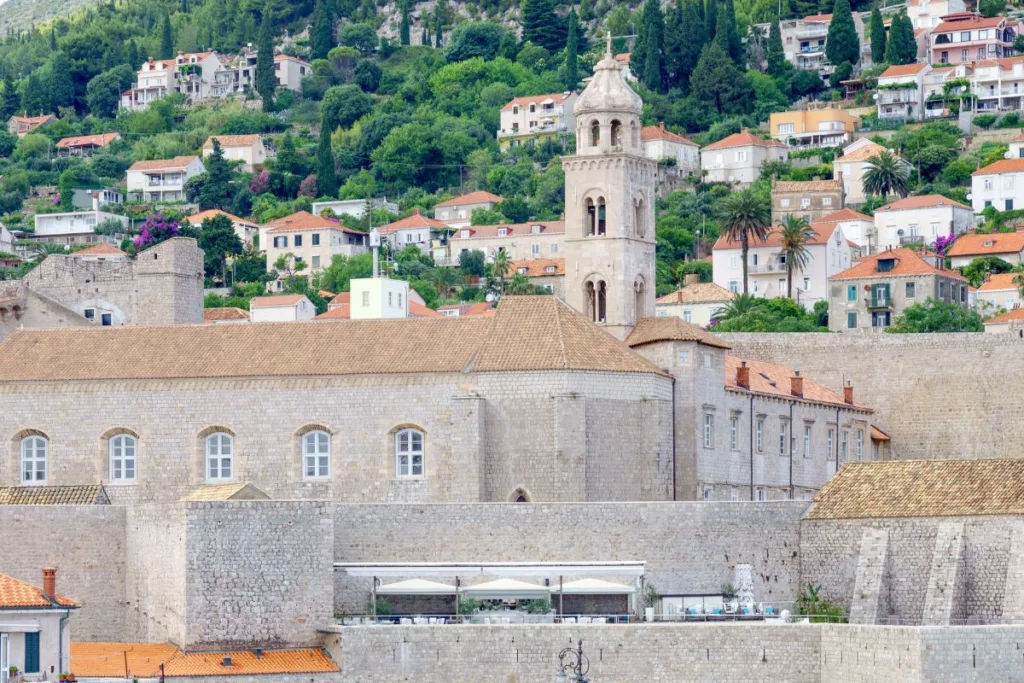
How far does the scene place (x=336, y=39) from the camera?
19012cm

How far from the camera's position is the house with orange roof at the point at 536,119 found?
15625 centimetres

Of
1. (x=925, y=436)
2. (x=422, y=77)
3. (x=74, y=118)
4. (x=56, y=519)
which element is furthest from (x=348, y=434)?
(x=74, y=118)

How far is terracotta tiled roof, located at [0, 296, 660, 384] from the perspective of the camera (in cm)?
6419

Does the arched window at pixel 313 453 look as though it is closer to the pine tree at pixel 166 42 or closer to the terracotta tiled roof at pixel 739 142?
the terracotta tiled roof at pixel 739 142

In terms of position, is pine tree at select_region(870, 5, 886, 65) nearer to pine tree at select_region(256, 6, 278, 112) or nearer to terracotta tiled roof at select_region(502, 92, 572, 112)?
terracotta tiled roof at select_region(502, 92, 572, 112)

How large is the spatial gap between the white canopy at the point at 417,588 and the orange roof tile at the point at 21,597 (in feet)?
26.2

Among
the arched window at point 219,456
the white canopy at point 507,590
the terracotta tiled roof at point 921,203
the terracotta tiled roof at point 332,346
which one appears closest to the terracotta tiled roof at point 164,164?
the terracotta tiled roof at point 921,203

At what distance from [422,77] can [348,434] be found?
369ft

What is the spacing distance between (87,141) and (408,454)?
11467 centimetres

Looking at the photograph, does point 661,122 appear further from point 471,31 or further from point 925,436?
point 925,436

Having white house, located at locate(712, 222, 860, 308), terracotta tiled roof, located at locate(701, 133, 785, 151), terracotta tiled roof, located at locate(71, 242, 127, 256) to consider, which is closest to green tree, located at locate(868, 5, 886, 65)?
terracotta tiled roof, located at locate(701, 133, 785, 151)

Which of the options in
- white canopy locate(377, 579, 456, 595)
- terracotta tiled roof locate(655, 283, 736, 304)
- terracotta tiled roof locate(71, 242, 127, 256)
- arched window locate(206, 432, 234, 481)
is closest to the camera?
white canopy locate(377, 579, 456, 595)

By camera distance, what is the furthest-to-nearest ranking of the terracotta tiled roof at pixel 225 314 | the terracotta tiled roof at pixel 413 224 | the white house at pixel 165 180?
1. the white house at pixel 165 180
2. the terracotta tiled roof at pixel 413 224
3. the terracotta tiled roof at pixel 225 314

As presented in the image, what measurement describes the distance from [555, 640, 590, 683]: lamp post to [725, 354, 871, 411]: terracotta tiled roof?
1611cm
